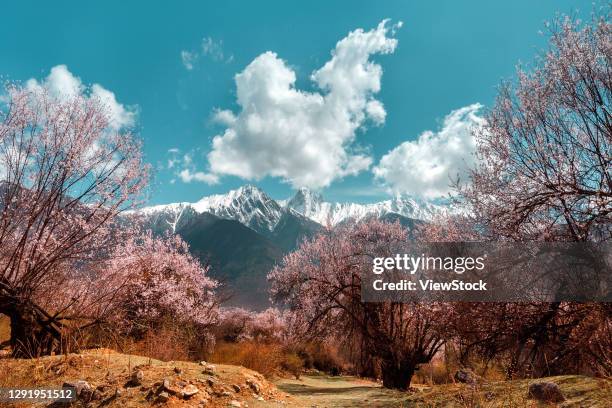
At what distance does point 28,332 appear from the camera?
934 cm

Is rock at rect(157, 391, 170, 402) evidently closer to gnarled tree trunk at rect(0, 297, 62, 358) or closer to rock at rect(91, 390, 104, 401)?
rock at rect(91, 390, 104, 401)

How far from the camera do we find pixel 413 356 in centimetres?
1623

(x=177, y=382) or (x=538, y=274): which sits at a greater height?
(x=538, y=274)

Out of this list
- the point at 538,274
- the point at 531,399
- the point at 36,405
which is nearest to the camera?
the point at 531,399

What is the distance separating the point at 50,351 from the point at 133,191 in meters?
A: 4.27

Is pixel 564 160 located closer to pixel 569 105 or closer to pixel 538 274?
pixel 569 105

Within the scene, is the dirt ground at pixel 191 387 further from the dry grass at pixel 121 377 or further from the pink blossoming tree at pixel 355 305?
the pink blossoming tree at pixel 355 305

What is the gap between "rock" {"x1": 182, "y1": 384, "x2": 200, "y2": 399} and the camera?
594 centimetres

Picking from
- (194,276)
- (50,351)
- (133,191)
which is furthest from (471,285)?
(194,276)

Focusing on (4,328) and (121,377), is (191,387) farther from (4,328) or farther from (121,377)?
(4,328)

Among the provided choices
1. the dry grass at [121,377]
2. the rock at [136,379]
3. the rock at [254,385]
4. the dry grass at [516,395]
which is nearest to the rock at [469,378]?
the dry grass at [516,395]

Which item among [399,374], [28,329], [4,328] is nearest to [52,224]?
[28,329]

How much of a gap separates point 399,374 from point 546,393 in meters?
12.0

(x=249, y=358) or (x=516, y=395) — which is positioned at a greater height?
(x=516, y=395)
